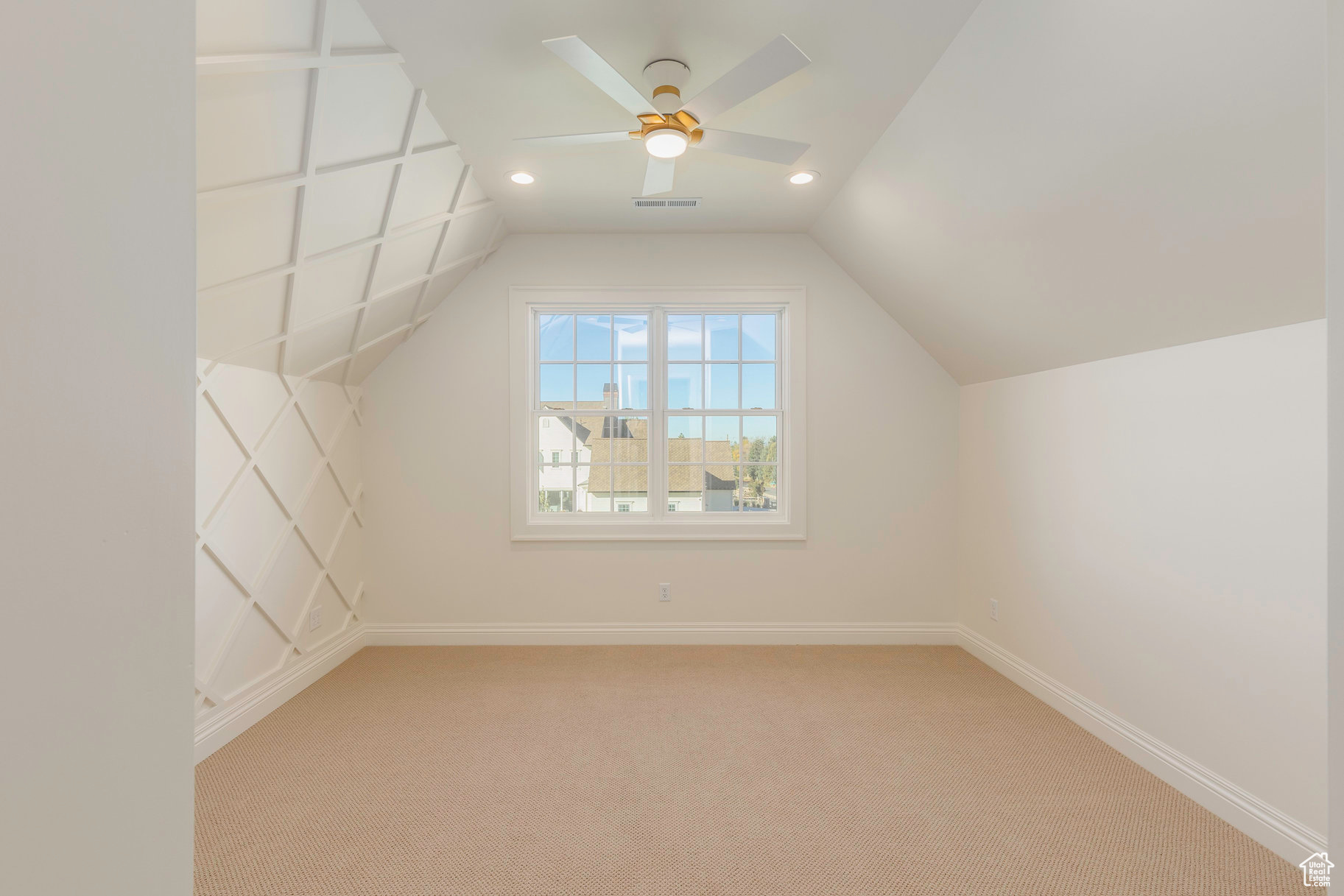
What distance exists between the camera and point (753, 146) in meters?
2.26

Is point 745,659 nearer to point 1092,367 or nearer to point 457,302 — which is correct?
point 1092,367

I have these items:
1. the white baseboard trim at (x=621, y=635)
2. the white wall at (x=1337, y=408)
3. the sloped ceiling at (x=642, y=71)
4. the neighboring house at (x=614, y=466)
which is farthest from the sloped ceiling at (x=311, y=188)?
the white wall at (x=1337, y=408)

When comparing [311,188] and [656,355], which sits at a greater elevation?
[311,188]

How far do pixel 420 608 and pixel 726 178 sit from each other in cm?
302

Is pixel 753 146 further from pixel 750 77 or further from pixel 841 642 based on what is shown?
pixel 841 642

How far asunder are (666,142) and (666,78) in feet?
0.67

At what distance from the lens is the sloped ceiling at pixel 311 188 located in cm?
169

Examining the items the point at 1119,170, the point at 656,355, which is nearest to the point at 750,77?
the point at 1119,170

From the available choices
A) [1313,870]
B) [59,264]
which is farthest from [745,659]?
[59,264]

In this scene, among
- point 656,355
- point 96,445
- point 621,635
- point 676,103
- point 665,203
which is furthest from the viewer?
point 656,355

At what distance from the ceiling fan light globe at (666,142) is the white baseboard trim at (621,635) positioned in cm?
266

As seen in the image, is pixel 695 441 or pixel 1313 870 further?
pixel 695 441

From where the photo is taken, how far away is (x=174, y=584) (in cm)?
Answer: 61

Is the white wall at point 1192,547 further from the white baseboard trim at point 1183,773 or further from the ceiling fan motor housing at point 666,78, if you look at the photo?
the ceiling fan motor housing at point 666,78
